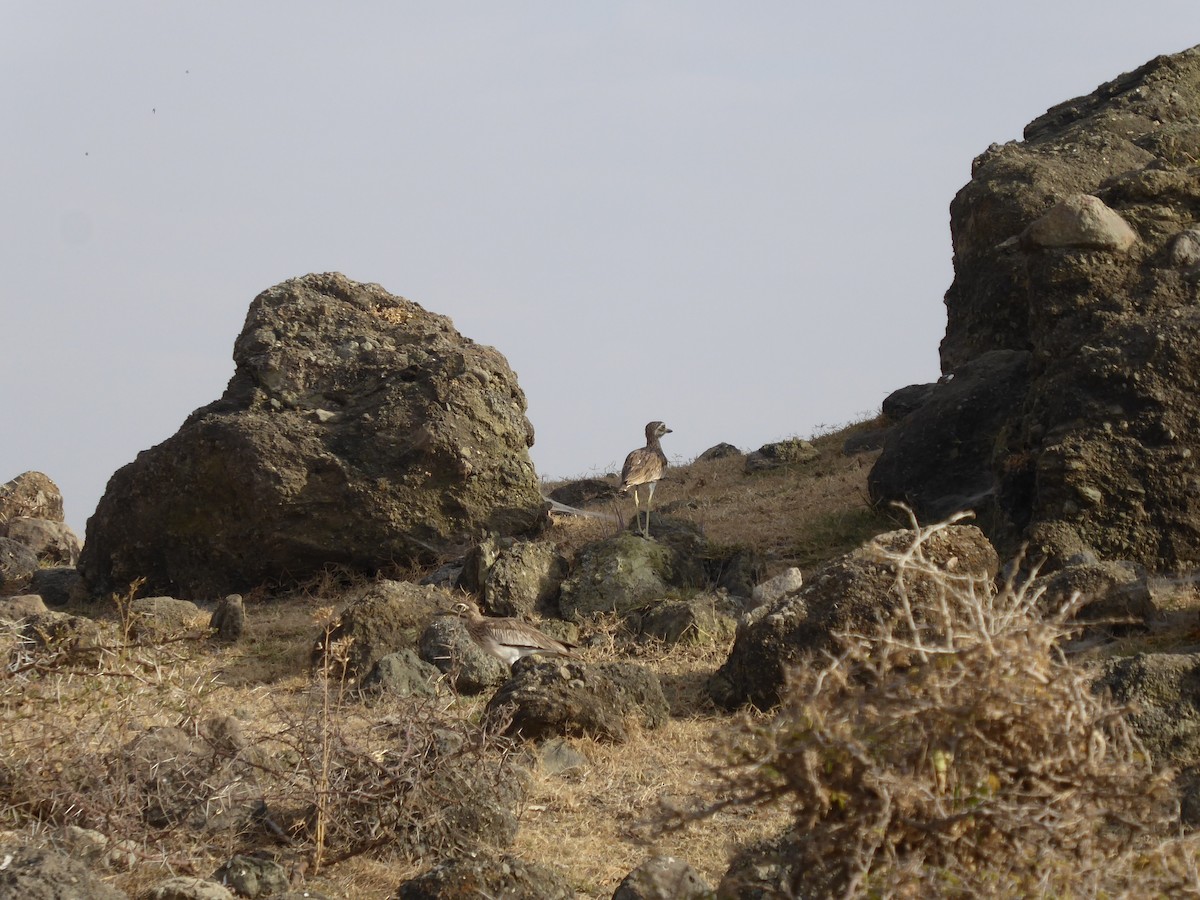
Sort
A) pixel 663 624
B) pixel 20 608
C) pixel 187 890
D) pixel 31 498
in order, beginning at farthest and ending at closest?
pixel 31 498
pixel 20 608
pixel 663 624
pixel 187 890

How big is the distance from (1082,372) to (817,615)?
3297 millimetres

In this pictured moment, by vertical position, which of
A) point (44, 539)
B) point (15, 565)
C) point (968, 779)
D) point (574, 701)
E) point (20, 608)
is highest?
point (44, 539)

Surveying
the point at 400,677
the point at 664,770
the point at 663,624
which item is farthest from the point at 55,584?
the point at 664,770

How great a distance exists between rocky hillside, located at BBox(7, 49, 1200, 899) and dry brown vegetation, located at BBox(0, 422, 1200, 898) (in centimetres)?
2

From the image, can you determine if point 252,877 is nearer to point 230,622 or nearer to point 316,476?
point 230,622

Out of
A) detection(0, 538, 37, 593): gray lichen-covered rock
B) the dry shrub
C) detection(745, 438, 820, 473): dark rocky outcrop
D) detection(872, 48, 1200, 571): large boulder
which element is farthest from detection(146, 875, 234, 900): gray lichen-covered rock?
detection(745, 438, 820, 473): dark rocky outcrop

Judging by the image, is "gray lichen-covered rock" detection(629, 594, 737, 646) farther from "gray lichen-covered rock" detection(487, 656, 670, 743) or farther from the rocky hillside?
"gray lichen-covered rock" detection(487, 656, 670, 743)

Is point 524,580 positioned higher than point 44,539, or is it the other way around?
point 44,539

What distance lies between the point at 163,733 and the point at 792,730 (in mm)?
3533

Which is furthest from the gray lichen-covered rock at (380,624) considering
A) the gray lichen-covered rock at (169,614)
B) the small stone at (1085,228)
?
the small stone at (1085,228)

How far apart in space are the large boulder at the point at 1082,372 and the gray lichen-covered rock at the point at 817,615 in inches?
64.7

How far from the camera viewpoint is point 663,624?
9812 millimetres

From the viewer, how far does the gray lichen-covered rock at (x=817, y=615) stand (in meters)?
Answer: 7.77

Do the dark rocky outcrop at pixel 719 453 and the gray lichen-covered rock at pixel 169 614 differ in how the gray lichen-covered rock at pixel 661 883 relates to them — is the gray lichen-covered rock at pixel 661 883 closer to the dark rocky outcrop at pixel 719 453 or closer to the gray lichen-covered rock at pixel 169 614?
the gray lichen-covered rock at pixel 169 614
